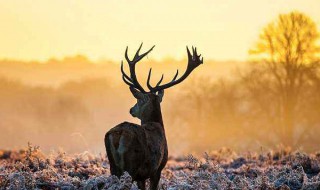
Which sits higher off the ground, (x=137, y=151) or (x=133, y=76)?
(x=133, y=76)

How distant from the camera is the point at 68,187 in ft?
33.9

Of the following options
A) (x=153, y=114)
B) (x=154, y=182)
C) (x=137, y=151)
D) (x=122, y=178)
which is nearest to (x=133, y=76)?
(x=153, y=114)

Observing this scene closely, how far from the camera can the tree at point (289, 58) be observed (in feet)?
125

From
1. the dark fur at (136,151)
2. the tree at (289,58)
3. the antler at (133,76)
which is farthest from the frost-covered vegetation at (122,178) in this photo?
the tree at (289,58)

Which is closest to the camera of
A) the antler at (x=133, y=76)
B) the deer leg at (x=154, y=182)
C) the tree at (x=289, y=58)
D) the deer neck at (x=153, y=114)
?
the deer leg at (x=154, y=182)

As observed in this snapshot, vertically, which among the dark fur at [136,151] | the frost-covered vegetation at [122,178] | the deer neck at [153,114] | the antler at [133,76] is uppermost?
the antler at [133,76]

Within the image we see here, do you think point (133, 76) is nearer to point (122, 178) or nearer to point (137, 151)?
point (137, 151)

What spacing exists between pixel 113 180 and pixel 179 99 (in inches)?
1622

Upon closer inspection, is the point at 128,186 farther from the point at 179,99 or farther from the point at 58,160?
the point at 179,99

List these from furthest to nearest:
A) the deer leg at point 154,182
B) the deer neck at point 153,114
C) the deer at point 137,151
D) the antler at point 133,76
Result: 1. the antler at point 133,76
2. the deer neck at point 153,114
3. the deer leg at point 154,182
4. the deer at point 137,151

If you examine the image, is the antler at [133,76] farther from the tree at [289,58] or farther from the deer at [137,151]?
the tree at [289,58]

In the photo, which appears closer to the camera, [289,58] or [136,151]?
[136,151]

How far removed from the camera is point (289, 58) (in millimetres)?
38281

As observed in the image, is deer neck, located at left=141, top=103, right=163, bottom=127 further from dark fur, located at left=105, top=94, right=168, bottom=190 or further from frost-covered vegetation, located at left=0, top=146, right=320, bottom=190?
frost-covered vegetation, located at left=0, top=146, right=320, bottom=190
